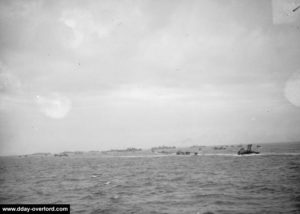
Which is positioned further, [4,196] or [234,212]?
[4,196]

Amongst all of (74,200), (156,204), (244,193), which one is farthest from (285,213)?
(74,200)

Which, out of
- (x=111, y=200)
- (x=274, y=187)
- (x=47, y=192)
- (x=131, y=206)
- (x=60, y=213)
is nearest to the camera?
(x=60, y=213)

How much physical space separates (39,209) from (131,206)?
10.9 metres

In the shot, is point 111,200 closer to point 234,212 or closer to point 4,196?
point 234,212

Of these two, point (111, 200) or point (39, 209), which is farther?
point (111, 200)

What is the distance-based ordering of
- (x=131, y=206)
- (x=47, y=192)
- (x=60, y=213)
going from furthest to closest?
(x=47, y=192) → (x=131, y=206) → (x=60, y=213)

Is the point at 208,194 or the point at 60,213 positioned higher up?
the point at 60,213

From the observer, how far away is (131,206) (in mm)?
27219

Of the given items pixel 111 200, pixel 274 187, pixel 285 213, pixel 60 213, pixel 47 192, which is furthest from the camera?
pixel 47 192

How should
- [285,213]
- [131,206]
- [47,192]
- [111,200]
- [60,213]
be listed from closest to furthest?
1. [60,213]
2. [285,213]
3. [131,206]
4. [111,200]
5. [47,192]

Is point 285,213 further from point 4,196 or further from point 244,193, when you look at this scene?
point 4,196

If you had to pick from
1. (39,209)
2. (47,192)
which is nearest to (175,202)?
(39,209)

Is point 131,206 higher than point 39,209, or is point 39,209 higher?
point 39,209

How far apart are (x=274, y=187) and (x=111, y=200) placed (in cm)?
2288
